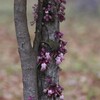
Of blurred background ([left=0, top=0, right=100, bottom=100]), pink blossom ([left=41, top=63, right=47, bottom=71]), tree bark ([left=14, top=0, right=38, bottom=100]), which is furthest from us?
blurred background ([left=0, top=0, right=100, bottom=100])

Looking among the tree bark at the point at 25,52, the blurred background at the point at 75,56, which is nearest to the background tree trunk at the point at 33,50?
the tree bark at the point at 25,52

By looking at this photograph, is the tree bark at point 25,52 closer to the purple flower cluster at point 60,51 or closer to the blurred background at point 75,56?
the purple flower cluster at point 60,51

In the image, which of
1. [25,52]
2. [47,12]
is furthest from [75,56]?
[25,52]

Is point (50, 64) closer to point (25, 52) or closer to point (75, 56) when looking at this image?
point (25, 52)

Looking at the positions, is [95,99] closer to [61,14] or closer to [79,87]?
[79,87]

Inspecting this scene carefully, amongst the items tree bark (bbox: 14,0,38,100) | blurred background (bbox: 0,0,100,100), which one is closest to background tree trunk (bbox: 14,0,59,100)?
tree bark (bbox: 14,0,38,100)

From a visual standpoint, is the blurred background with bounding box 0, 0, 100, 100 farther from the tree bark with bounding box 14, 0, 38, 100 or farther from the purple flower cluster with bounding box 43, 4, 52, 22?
the purple flower cluster with bounding box 43, 4, 52, 22
